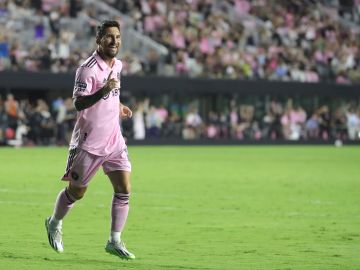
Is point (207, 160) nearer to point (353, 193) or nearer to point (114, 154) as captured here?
point (353, 193)

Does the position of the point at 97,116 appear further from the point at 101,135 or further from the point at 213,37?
the point at 213,37

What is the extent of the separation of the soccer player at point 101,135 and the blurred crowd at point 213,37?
25.5 meters

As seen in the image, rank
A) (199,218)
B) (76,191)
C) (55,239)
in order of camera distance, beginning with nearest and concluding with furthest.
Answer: (76,191), (55,239), (199,218)

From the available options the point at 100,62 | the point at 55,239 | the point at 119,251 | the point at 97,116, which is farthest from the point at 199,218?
the point at 100,62

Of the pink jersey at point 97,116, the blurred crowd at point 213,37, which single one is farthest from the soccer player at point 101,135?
the blurred crowd at point 213,37

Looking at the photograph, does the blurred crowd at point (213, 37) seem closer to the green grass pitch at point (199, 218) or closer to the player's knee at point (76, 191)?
the green grass pitch at point (199, 218)

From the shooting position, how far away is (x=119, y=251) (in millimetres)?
9258

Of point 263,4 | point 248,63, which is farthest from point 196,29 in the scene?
point 263,4

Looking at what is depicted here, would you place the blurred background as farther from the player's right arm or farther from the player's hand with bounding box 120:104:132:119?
the player's right arm

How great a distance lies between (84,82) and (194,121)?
31.6m

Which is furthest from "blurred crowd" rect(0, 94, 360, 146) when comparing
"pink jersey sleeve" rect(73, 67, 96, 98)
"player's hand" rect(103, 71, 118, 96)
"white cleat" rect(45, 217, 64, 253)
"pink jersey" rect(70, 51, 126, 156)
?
"player's hand" rect(103, 71, 118, 96)

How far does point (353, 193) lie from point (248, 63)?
78.9 ft

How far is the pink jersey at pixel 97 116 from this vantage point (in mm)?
9266

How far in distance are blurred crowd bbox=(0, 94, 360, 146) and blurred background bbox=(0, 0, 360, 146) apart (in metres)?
0.04
